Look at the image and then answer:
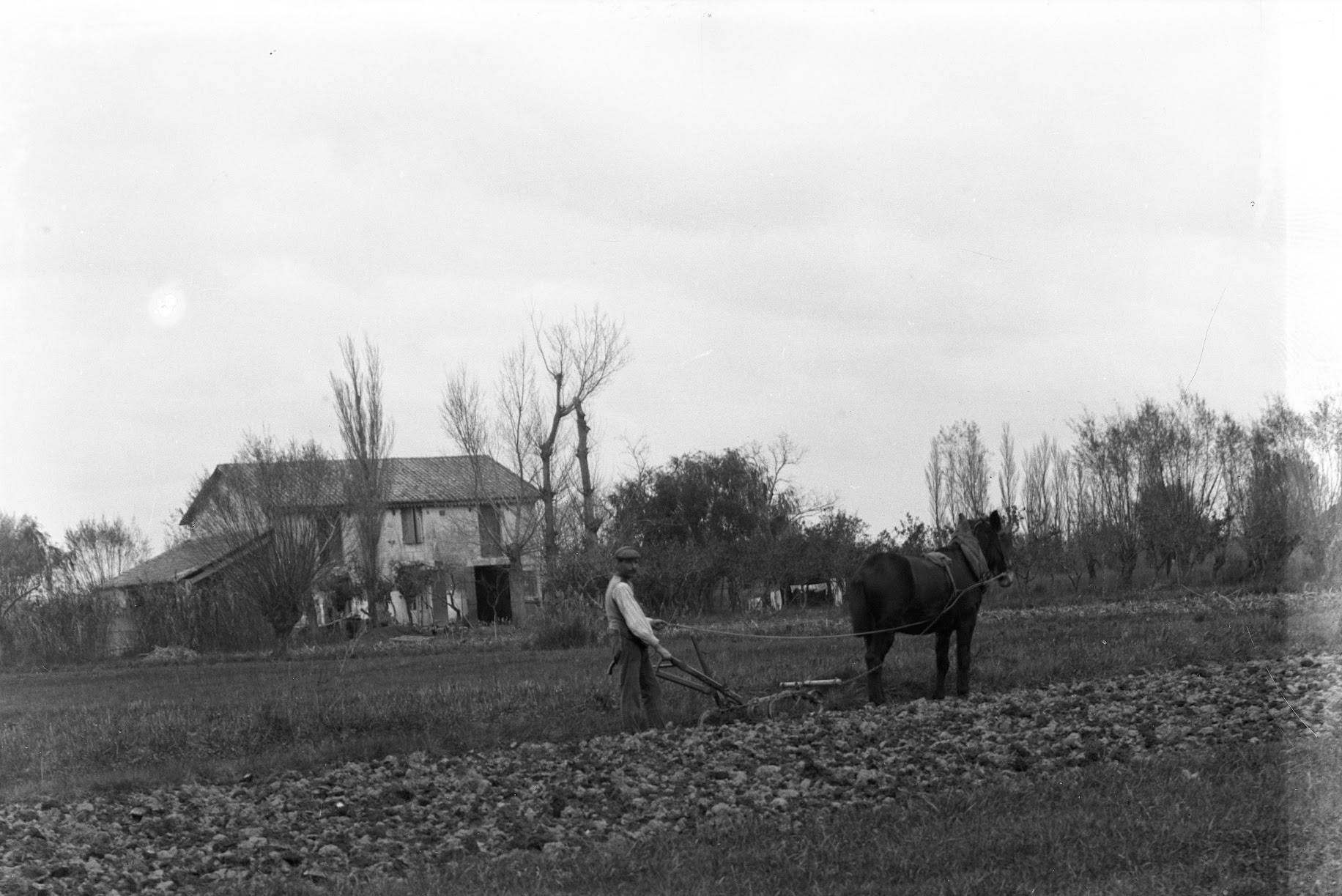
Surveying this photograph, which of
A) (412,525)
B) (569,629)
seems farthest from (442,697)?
(412,525)

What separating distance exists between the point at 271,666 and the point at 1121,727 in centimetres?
2483

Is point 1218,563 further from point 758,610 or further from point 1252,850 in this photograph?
point 1252,850

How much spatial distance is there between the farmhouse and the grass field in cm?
2283

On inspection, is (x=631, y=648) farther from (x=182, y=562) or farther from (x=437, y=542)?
(x=437, y=542)

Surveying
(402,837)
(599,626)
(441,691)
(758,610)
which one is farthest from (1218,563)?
(402,837)

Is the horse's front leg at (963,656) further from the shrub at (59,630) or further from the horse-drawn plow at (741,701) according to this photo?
the shrub at (59,630)

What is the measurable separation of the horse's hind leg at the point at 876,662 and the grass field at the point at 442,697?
400 millimetres

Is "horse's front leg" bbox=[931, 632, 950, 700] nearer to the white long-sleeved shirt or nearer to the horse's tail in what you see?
the horse's tail

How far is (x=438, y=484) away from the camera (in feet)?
237

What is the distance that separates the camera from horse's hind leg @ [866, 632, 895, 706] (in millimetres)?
16703

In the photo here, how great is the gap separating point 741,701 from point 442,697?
5.61 metres

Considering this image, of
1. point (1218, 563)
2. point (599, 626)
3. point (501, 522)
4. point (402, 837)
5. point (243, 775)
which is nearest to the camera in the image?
point (402, 837)

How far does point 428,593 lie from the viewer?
212 feet

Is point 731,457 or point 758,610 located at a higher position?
point 731,457
